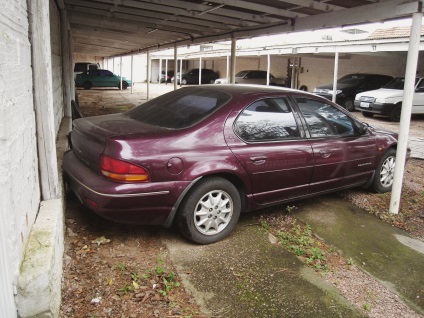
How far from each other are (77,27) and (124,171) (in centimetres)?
1129

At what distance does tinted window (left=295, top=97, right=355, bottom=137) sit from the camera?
14.6ft

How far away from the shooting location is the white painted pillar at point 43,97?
2957 millimetres

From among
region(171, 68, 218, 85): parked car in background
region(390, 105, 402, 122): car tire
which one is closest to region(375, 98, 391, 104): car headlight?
region(390, 105, 402, 122): car tire

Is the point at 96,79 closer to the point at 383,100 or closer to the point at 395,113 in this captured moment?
the point at 383,100

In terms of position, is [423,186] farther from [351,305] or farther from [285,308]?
[285,308]

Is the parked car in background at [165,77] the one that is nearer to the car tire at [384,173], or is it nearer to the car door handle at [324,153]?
the car tire at [384,173]

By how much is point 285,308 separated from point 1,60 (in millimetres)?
2548

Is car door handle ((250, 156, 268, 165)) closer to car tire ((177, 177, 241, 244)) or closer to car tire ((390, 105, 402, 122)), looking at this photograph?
car tire ((177, 177, 241, 244))

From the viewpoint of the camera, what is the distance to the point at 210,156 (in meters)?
3.59

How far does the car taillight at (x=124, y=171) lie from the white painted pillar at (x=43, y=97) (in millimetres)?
458

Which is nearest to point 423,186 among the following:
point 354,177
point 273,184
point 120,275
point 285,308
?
point 354,177

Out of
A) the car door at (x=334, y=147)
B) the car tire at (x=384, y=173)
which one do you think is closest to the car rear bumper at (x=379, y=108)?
the car tire at (x=384, y=173)

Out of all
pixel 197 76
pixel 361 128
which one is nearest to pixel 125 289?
pixel 361 128

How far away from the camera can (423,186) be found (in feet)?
20.5
